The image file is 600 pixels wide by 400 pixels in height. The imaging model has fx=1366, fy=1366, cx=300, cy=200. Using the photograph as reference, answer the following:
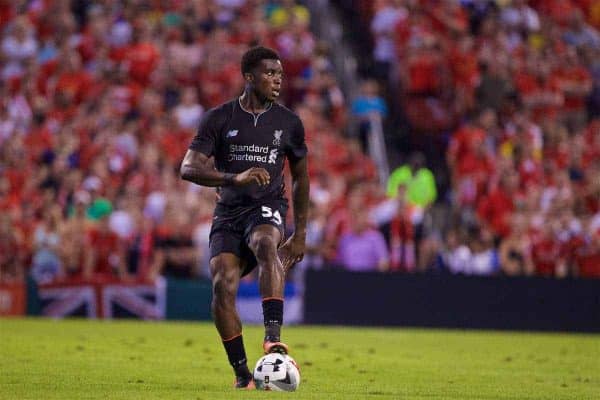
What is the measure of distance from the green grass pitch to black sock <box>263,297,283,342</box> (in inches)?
18.2

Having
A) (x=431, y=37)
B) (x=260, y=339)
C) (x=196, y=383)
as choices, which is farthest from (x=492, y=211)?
(x=196, y=383)

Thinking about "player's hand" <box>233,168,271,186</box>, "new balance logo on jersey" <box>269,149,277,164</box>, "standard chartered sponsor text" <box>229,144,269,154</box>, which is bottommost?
"player's hand" <box>233,168,271,186</box>

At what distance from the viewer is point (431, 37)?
25.7 m

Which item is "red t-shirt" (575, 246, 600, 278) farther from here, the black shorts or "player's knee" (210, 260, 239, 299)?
"player's knee" (210, 260, 239, 299)

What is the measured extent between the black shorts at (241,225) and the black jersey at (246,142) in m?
0.07

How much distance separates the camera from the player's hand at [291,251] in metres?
11.2

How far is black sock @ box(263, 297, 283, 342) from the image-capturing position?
33.7ft

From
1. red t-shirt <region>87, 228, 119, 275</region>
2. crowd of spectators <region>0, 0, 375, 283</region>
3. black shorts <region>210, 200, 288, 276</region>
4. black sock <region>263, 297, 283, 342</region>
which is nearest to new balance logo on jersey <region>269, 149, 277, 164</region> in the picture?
black shorts <region>210, 200, 288, 276</region>

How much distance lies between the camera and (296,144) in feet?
36.3

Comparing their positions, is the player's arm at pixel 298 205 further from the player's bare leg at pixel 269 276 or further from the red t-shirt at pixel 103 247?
the red t-shirt at pixel 103 247

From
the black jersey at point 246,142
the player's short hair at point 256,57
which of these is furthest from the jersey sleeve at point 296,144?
the player's short hair at point 256,57

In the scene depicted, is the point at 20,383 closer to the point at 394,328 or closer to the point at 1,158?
the point at 394,328

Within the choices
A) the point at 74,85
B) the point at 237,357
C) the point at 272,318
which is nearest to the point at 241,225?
the point at 272,318

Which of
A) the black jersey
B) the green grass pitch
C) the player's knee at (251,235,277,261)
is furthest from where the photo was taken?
the black jersey
